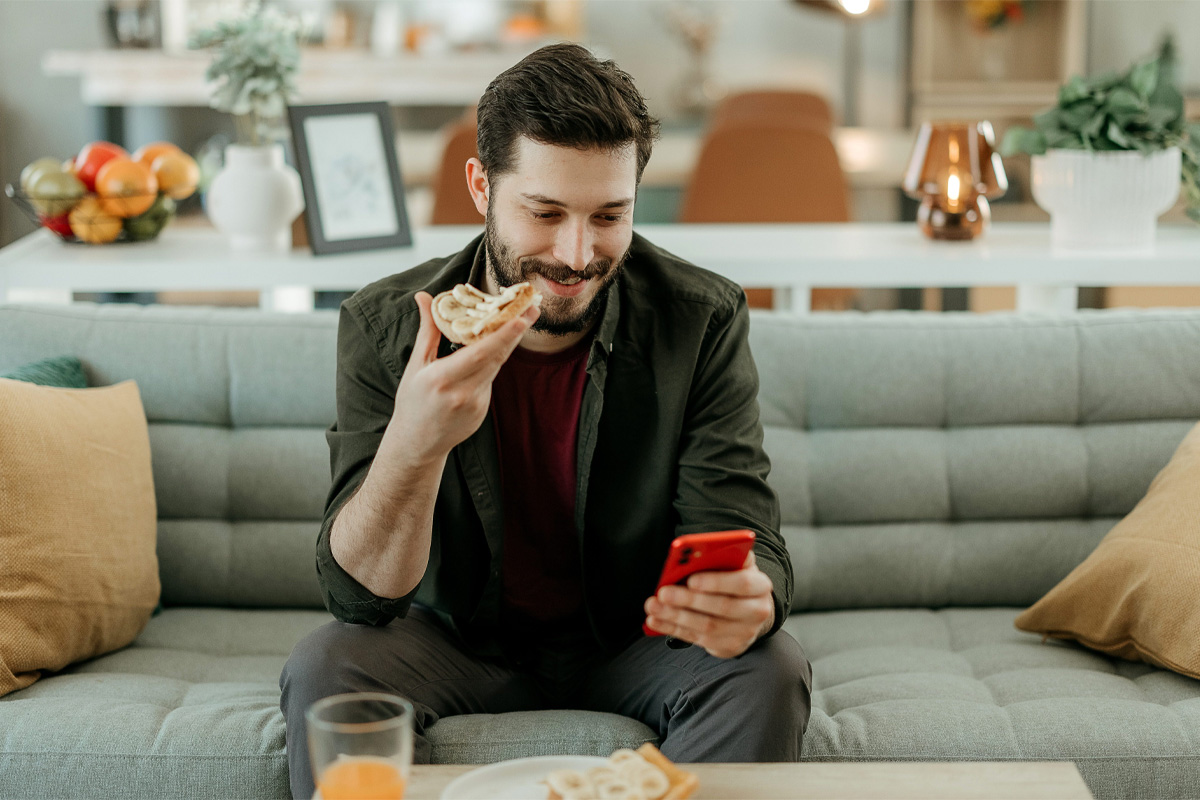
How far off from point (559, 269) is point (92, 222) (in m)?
1.33

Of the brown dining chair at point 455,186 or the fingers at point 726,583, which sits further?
the brown dining chair at point 455,186

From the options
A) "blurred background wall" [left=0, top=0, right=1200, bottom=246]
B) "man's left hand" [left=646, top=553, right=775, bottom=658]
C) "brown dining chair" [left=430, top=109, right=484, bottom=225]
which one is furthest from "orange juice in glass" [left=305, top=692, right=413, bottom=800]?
"blurred background wall" [left=0, top=0, right=1200, bottom=246]

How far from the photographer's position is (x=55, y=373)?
178cm

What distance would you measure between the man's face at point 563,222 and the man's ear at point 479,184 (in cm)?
6

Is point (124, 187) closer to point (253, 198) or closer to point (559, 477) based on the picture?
point (253, 198)

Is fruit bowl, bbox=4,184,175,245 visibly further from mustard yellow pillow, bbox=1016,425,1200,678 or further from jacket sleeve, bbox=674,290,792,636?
mustard yellow pillow, bbox=1016,425,1200,678

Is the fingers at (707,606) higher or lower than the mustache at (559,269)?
lower

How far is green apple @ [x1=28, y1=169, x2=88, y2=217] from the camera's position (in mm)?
2234

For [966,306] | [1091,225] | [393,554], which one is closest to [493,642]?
[393,554]

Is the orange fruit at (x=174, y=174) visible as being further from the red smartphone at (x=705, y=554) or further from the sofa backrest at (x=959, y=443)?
the red smartphone at (x=705, y=554)

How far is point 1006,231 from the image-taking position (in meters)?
2.52

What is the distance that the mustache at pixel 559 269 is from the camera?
135 centimetres

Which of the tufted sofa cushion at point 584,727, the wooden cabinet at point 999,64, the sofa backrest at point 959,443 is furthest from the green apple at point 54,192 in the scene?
the wooden cabinet at point 999,64

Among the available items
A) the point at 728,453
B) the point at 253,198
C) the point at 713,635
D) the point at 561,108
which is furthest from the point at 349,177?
the point at 713,635
